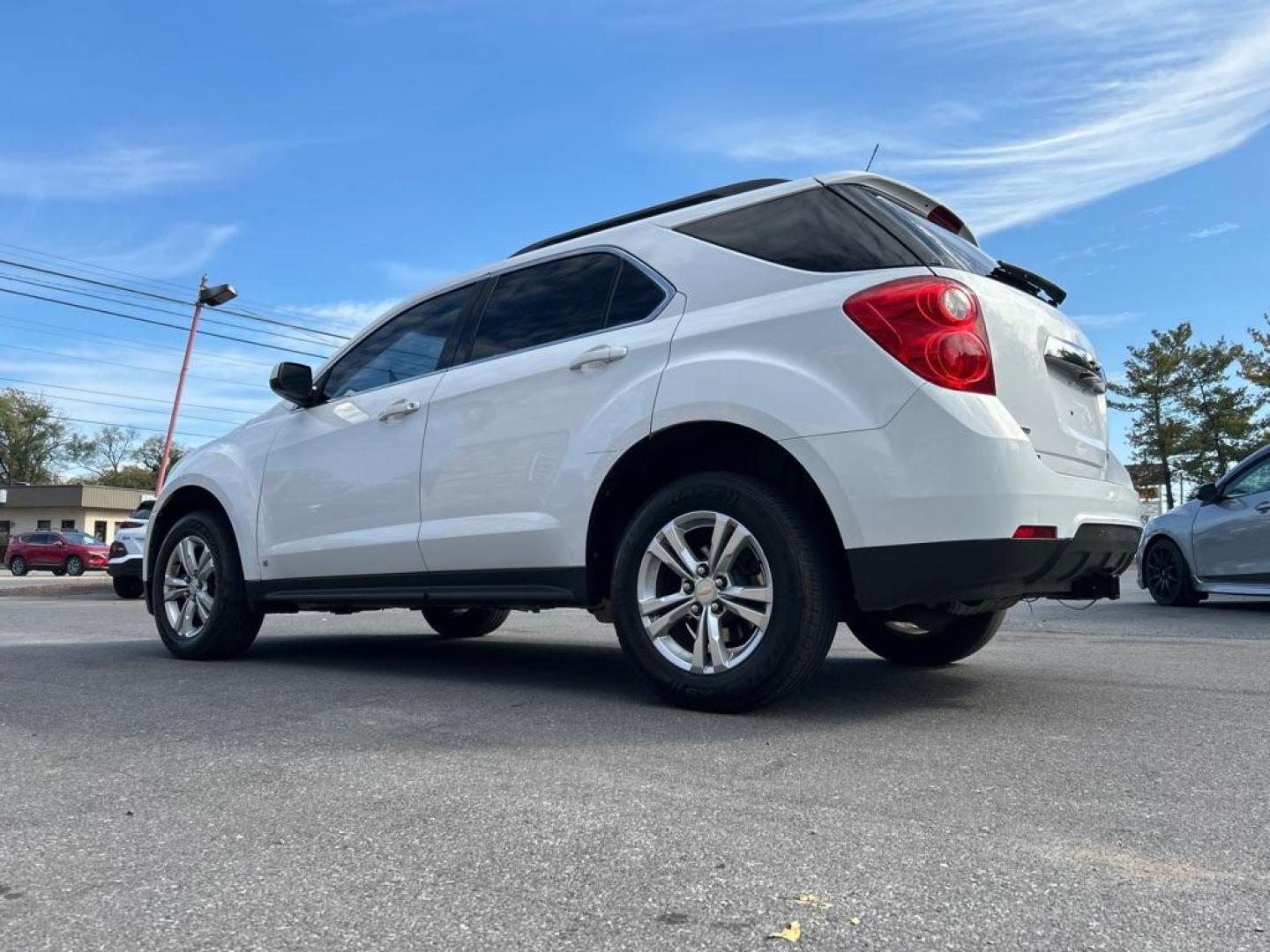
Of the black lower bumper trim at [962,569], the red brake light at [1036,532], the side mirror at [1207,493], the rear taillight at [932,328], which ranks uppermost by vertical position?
the rear taillight at [932,328]

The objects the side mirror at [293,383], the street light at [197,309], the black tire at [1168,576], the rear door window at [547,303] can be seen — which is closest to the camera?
the rear door window at [547,303]

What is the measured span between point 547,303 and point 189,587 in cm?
281

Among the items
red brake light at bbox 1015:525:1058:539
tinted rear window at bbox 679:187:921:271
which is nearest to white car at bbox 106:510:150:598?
tinted rear window at bbox 679:187:921:271

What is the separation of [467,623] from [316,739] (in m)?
3.70

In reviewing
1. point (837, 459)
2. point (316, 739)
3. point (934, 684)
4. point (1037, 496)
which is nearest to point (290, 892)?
point (316, 739)

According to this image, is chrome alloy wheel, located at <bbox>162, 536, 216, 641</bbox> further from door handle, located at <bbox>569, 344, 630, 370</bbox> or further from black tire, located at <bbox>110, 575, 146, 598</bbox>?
black tire, located at <bbox>110, 575, 146, 598</bbox>

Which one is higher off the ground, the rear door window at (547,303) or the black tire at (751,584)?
the rear door window at (547,303)

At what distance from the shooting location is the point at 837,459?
320 centimetres

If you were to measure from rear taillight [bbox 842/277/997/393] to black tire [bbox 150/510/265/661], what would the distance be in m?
3.68

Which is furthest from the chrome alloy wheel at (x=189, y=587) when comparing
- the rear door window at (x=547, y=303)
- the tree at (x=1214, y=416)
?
the tree at (x=1214, y=416)

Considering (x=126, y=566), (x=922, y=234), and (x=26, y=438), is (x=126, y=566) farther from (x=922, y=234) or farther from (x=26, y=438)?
(x=26, y=438)

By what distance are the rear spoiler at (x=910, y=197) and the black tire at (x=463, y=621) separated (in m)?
3.84

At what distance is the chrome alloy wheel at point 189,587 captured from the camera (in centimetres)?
542

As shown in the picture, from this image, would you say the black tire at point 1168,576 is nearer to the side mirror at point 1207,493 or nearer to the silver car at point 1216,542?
the silver car at point 1216,542
